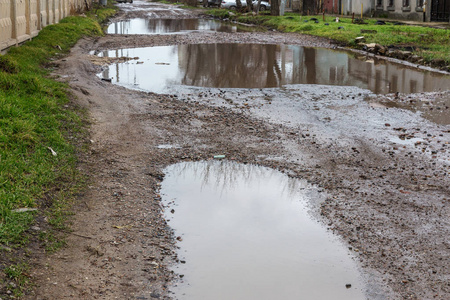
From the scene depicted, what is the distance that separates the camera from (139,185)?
25.6 feet

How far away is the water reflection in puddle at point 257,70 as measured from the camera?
15.9 m

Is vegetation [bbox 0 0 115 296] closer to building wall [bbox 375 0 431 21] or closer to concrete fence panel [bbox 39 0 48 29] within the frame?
concrete fence panel [bbox 39 0 48 29]

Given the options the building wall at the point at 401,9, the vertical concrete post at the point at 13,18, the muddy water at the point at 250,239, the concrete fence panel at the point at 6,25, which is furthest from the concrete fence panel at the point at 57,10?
the building wall at the point at 401,9

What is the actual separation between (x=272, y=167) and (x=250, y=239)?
249 cm

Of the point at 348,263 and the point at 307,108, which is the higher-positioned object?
the point at 307,108

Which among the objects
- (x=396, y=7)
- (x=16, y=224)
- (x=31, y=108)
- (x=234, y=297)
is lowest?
(x=234, y=297)

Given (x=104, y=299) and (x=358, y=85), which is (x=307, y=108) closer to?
(x=358, y=85)

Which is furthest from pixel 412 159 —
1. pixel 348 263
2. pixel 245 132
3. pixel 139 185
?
pixel 139 185

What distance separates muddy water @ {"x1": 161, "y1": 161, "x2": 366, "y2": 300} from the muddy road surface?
0.19m

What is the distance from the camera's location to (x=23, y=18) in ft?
58.9

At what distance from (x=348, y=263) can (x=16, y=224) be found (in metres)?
3.49

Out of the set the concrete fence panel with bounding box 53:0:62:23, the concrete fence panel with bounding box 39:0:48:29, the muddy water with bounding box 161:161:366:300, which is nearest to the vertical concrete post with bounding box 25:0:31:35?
the concrete fence panel with bounding box 39:0:48:29

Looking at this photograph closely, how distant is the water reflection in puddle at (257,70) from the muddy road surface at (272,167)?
1.02 m

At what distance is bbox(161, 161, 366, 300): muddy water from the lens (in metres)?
5.42
